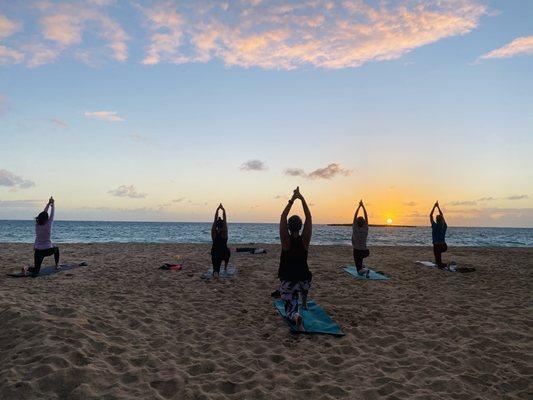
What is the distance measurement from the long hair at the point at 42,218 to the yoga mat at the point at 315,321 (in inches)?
319

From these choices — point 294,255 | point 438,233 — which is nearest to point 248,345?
point 294,255

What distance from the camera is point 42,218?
38.4ft

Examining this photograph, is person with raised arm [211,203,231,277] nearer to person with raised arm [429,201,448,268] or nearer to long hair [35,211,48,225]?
long hair [35,211,48,225]

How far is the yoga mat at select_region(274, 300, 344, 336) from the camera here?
674 centimetres

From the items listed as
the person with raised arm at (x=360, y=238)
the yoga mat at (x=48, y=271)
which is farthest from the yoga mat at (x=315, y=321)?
the yoga mat at (x=48, y=271)

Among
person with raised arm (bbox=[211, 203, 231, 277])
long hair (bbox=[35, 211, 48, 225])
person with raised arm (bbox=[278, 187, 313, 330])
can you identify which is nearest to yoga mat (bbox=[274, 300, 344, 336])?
person with raised arm (bbox=[278, 187, 313, 330])

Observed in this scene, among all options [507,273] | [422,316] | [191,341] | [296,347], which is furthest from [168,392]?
[507,273]

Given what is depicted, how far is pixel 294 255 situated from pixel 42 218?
29.4ft

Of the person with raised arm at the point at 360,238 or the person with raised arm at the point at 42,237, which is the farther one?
the person with raised arm at the point at 360,238

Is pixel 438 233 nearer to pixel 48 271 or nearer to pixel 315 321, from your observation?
pixel 315 321

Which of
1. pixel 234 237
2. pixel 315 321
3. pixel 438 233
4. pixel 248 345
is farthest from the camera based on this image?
pixel 234 237

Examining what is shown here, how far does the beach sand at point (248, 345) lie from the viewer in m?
4.69

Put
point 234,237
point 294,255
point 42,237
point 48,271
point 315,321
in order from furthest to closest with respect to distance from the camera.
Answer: point 234,237, point 48,271, point 42,237, point 315,321, point 294,255

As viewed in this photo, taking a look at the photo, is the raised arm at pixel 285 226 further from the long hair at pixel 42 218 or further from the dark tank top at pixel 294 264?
the long hair at pixel 42 218
